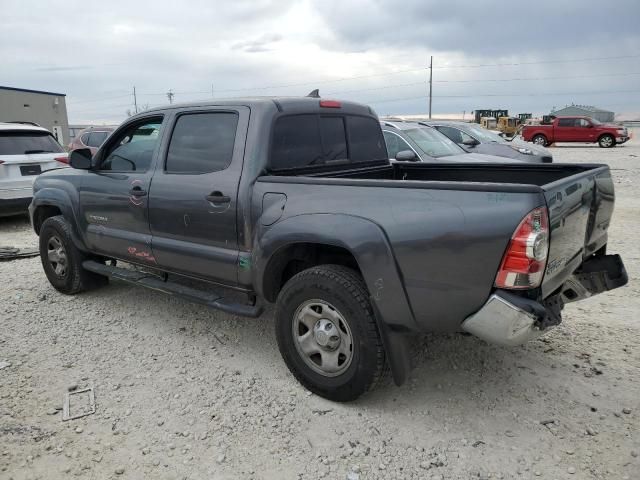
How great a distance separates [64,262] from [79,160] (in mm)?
1193

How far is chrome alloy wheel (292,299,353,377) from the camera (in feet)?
10.5

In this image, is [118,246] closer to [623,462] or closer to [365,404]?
[365,404]

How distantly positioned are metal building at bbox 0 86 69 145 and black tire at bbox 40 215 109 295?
120 ft

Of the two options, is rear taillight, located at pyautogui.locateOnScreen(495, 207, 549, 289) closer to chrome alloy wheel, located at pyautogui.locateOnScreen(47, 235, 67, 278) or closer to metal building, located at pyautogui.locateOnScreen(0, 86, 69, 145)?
chrome alloy wheel, located at pyautogui.locateOnScreen(47, 235, 67, 278)

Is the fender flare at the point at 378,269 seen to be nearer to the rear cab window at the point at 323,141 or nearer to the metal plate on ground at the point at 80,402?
the rear cab window at the point at 323,141

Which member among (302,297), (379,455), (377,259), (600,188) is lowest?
(379,455)

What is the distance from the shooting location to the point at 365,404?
330 centimetres

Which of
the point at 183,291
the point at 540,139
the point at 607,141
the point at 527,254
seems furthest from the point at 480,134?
the point at 607,141

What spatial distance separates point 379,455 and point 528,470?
2.51 feet

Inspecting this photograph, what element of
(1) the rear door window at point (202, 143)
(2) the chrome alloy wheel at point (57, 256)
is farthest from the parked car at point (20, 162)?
(1) the rear door window at point (202, 143)

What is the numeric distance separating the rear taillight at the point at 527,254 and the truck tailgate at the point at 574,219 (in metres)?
0.07

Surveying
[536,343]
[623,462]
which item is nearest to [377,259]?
[623,462]

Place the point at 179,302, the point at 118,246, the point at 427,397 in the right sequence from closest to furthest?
the point at 427,397, the point at 118,246, the point at 179,302

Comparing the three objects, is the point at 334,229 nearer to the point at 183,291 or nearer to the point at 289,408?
the point at 289,408
